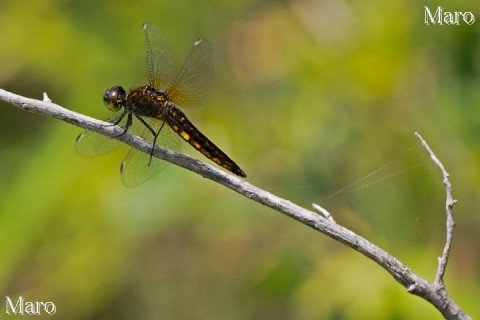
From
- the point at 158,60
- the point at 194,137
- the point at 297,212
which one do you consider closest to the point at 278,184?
the point at 194,137

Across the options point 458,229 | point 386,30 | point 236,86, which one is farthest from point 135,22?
point 458,229

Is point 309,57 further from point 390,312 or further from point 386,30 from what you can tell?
point 390,312

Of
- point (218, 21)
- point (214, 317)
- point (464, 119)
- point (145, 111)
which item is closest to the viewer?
point (145, 111)

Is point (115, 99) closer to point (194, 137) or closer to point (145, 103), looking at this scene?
point (145, 103)

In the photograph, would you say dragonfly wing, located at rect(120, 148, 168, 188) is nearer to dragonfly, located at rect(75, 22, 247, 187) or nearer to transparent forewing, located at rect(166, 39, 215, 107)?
dragonfly, located at rect(75, 22, 247, 187)

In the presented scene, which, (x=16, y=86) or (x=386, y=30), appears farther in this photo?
(x=16, y=86)

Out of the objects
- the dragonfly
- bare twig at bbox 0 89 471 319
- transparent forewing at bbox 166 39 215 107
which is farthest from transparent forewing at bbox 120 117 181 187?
bare twig at bbox 0 89 471 319

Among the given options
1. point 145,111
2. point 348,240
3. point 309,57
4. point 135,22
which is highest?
point 135,22
